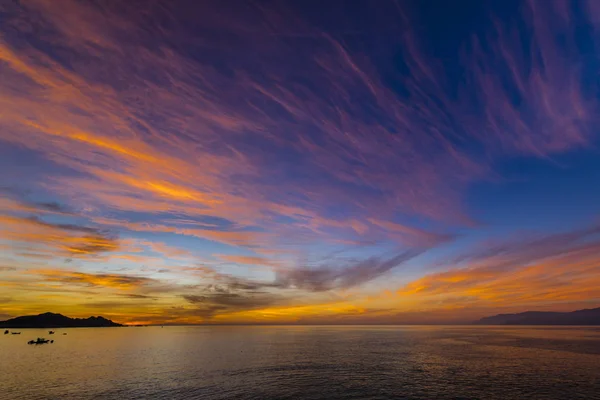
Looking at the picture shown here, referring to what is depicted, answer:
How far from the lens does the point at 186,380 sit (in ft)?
230

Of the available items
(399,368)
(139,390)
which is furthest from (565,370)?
(139,390)

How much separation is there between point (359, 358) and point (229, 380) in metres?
49.4

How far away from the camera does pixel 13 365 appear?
310ft

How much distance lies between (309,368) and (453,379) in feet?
115

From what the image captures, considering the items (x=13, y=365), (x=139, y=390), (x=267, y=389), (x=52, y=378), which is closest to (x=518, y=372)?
(x=267, y=389)

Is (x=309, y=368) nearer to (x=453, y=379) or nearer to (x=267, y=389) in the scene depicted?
(x=267, y=389)

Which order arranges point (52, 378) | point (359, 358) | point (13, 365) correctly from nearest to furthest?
point (52, 378)
point (13, 365)
point (359, 358)

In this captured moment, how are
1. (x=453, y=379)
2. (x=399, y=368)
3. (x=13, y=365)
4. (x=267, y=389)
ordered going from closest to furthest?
(x=267, y=389) < (x=453, y=379) < (x=399, y=368) < (x=13, y=365)

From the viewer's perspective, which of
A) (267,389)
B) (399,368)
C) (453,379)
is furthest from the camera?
(399,368)

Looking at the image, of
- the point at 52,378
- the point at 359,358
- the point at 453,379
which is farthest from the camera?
the point at 359,358

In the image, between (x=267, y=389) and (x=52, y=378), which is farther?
(x=52, y=378)

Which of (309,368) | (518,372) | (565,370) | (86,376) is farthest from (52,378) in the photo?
(565,370)

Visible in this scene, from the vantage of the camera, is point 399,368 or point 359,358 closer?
point 399,368

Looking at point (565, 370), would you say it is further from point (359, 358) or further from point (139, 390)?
point (139, 390)
